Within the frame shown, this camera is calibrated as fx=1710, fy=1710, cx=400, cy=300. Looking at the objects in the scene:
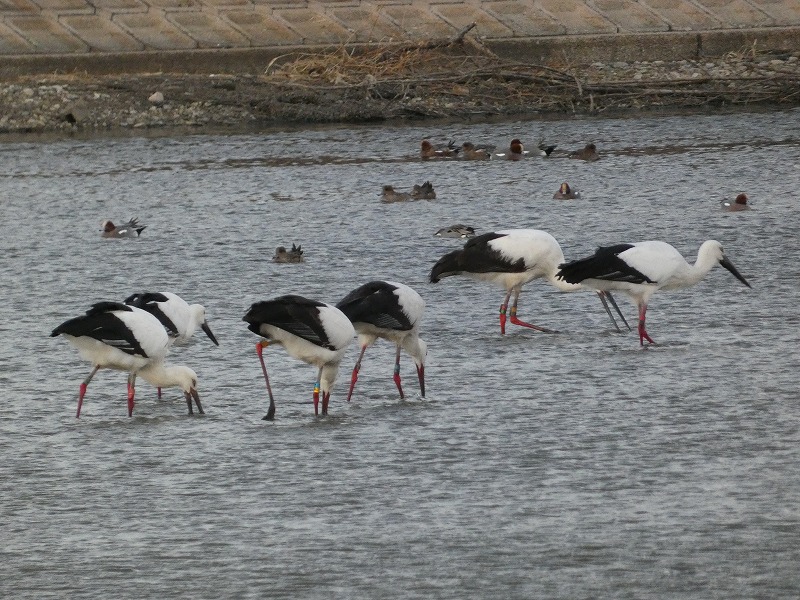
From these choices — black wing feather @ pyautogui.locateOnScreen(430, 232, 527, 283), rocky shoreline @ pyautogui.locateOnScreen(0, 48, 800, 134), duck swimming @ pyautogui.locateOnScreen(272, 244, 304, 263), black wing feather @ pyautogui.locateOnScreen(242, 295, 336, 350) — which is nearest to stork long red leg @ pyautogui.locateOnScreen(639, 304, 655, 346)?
black wing feather @ pyautogui.locateOnScreen(430, 232, 527, 283)

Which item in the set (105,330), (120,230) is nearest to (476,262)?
(105,330)

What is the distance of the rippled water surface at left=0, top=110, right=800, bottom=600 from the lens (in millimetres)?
7148

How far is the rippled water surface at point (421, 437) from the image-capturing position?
23.5ft

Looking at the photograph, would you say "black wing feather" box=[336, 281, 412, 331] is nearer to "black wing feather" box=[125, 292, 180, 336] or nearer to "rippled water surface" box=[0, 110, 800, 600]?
"rippled water surface" box=[0, 110, 800, 600]

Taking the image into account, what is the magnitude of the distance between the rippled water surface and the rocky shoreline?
10.2 meters

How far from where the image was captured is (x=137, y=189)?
71.5ft

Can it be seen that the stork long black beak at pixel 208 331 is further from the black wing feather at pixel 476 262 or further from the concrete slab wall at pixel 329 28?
the concrete slab wall at pixel 329 28

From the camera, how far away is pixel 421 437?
362 inches

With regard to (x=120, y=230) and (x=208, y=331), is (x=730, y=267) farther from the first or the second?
(x=120, y=230)

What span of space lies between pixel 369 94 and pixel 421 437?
19.7 m

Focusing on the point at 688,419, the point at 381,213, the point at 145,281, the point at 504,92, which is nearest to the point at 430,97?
the point at 504,92

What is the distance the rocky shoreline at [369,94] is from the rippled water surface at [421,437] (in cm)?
1024

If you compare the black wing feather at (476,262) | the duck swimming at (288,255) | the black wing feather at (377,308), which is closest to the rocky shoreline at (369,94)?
Answer: the duck swimming at (288,255)

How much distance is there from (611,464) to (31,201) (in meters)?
13.7
